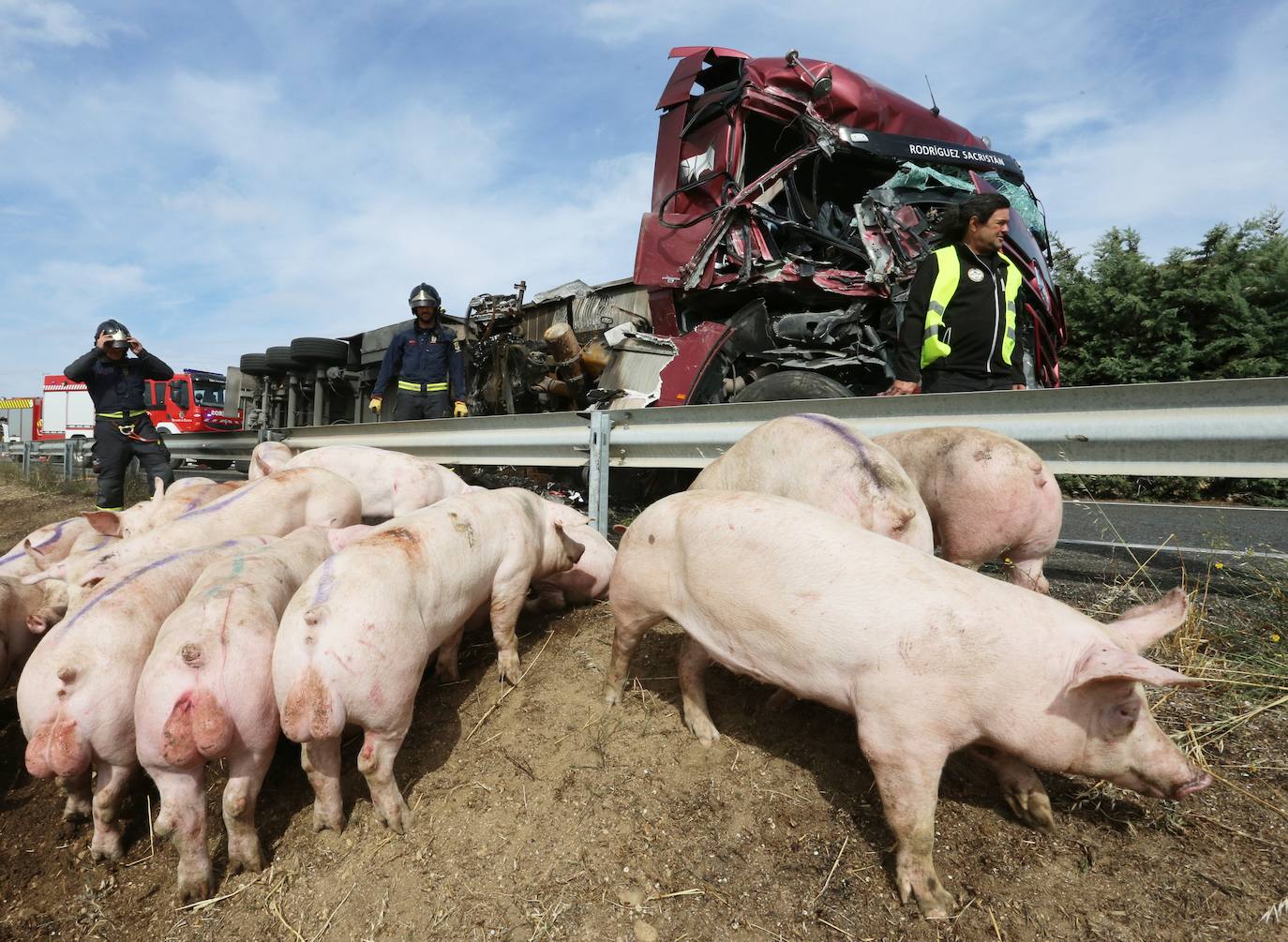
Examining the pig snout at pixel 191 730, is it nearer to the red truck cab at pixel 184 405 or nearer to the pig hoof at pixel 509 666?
the pig hoof at pixel 509 666

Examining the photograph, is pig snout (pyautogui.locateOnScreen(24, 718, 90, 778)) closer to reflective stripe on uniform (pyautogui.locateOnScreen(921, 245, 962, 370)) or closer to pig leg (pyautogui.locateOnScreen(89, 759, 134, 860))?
pig leg (pyautogui.locateOnScreen(89, 759, 134, 860))

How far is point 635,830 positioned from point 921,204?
5115 millimetres

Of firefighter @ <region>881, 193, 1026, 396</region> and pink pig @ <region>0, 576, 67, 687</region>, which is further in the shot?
firefighter @ <region>881, 193, 1026, 396</region>

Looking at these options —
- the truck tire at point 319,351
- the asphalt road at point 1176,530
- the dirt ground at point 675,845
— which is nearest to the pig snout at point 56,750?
the dirt ground at point 675,845

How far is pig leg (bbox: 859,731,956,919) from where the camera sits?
1.89 m

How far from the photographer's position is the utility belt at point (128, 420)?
259 inches

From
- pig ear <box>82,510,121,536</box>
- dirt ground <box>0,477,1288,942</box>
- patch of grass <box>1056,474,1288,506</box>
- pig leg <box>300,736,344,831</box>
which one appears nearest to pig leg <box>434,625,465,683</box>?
dirt ground <box>0,477,1288,942</box>

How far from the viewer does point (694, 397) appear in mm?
5512

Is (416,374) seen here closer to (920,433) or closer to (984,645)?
(920,433)

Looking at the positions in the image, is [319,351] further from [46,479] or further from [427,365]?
[46,479]

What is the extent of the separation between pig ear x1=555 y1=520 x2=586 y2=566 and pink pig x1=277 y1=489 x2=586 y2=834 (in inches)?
25.1

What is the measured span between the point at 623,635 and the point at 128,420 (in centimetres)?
619

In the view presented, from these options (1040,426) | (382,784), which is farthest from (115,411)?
(1040,426)

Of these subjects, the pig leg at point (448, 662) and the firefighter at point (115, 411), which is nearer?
the pig leg at point (448, 662)
